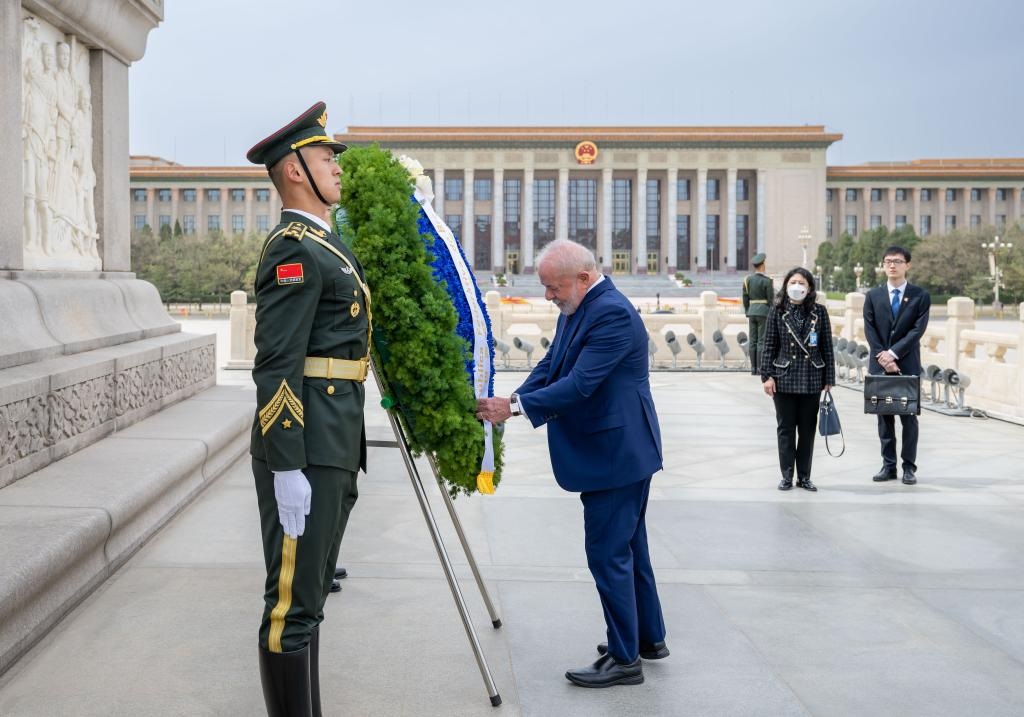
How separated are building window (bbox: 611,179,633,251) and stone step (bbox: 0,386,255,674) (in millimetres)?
85857

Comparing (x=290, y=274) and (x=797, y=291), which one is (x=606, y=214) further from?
(x=290, y=274)

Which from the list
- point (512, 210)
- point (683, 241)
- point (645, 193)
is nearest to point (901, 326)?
point (645, 193)

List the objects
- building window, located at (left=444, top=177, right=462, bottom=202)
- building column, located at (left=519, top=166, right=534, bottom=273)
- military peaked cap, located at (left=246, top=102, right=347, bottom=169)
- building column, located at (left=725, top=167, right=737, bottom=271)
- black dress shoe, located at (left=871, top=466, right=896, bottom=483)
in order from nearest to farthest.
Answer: military peaked cap, located at (left=246, top=102, right=347, bottom=169), black dress shoe, located at (left=871, top=466, right=896, bottom=483), building column, located at (left=725, top=167, right=737, bottom=271), building column, located at (left=519, top=166, right=534, bottom=273), building window, located at (left=444, top=177, right=462, bottom=202)

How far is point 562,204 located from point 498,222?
6020 mm

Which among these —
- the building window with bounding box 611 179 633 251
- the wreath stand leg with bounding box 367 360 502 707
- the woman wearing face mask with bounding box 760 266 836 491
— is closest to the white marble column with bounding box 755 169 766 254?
the building window with bounding box 611 179 633 251

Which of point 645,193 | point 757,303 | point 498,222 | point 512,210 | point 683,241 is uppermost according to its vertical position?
point 645,193

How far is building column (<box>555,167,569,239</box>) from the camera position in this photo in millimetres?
87438

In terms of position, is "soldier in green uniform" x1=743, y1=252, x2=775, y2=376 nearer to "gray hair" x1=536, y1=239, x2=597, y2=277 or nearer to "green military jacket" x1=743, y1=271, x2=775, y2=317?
"green military jacket" x1=743, y1=271, x2=775, y2=317

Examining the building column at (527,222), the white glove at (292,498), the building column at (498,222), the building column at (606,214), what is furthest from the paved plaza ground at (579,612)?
the building column at (498,222)

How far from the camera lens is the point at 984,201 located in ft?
296

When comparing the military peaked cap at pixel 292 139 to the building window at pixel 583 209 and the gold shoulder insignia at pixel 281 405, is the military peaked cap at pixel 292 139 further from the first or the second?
the building window at pixel 583 209

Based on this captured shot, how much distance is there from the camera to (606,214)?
9019cm

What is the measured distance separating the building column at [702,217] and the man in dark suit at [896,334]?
8082cm

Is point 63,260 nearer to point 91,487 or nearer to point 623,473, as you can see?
point 91,487
